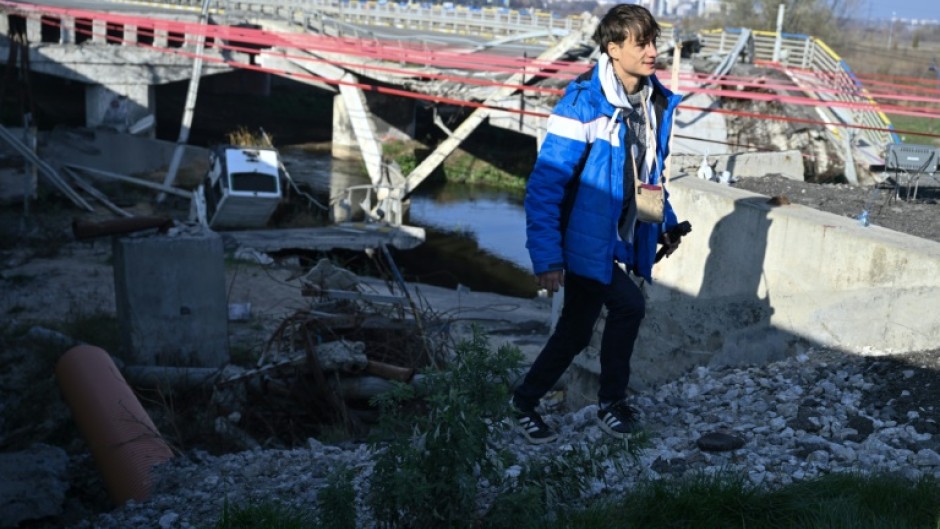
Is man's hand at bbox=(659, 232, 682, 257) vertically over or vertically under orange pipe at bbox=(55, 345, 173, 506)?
over

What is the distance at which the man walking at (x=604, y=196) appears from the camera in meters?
4.35

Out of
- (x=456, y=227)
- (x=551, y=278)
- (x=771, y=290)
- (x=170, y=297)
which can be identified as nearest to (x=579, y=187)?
(x=551, y=278)

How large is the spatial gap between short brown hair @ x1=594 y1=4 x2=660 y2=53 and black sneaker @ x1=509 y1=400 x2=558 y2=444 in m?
1.70

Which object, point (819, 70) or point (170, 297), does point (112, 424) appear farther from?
point (819, 70)

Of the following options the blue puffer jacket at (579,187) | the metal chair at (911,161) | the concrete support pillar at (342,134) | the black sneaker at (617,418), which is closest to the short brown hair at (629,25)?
the blue puffer jacket at (579,187)

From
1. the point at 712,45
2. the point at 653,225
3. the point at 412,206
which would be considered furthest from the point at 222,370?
the point at 712,45

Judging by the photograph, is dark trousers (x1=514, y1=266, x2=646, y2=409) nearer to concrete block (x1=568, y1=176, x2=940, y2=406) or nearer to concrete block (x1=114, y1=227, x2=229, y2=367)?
concrete block (x1=568, y1=176, x2=940, y2=406)

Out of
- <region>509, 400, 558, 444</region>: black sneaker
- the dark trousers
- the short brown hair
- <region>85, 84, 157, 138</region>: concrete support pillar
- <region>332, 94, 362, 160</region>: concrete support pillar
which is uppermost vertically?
the short brown hair

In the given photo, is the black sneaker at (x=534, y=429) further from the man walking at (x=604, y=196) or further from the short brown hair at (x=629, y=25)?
the short brown hair at (x=629, y=25)

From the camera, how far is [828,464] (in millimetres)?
4289

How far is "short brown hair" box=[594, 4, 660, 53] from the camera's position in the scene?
444 centimetres

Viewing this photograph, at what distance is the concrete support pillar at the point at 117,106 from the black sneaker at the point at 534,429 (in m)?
24.9

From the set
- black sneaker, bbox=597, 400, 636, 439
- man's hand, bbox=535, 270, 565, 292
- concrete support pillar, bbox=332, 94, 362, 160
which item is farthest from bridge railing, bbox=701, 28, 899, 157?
man's hand, bbox=535, 270, 565, 292

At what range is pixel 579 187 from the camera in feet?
14.6
